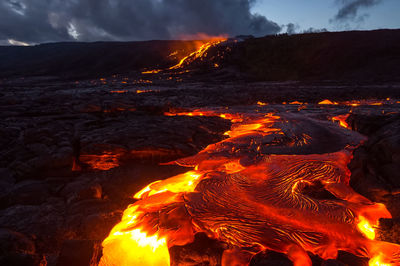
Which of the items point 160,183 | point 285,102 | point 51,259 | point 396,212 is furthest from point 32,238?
point 285,102

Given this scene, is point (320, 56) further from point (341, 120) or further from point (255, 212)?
point (255, 212)

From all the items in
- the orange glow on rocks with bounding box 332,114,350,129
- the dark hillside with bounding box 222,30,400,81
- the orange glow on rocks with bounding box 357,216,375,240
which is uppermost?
the dark hillside with bounding box 222,30,400,81

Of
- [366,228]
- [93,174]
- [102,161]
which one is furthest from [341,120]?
[93,174]

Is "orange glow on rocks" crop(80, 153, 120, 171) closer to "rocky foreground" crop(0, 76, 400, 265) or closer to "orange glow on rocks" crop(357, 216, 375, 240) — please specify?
"rocky foreground" crop(0, 76, 400, 265)

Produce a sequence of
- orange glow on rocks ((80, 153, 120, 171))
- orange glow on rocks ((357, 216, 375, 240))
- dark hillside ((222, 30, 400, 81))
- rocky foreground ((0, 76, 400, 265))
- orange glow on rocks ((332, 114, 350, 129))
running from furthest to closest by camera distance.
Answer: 1. dark hillside ((222, 30, 400, 81))
2. orange glow on rocks ((332, 114, 350, 129))
3. orange glow on rocks ((80, 153, 120, 171))
4. orange glow on rocks ((357, 216, 375, 240))
5. rocky foreground ((0, 76, 400, 265))

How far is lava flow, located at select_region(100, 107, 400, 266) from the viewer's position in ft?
5.15

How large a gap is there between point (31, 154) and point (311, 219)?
11.4ft

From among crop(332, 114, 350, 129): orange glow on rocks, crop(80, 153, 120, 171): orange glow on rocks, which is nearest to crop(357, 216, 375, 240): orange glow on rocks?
crop(80, 153, 120, 171): orange glow on rocks

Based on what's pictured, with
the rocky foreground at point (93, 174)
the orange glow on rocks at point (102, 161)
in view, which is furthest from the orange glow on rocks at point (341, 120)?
the orange glow on rocks at point (102, 161)

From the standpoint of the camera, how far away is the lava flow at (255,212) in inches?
61.8

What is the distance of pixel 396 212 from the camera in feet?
6.05

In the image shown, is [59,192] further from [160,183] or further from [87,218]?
[160,183]

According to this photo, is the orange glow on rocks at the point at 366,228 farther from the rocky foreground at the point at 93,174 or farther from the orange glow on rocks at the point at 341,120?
the orange glow on rocks at the point at 341,120

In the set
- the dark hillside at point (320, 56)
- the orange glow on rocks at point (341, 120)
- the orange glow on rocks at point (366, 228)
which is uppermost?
the dark hillside at point (320, 56)
